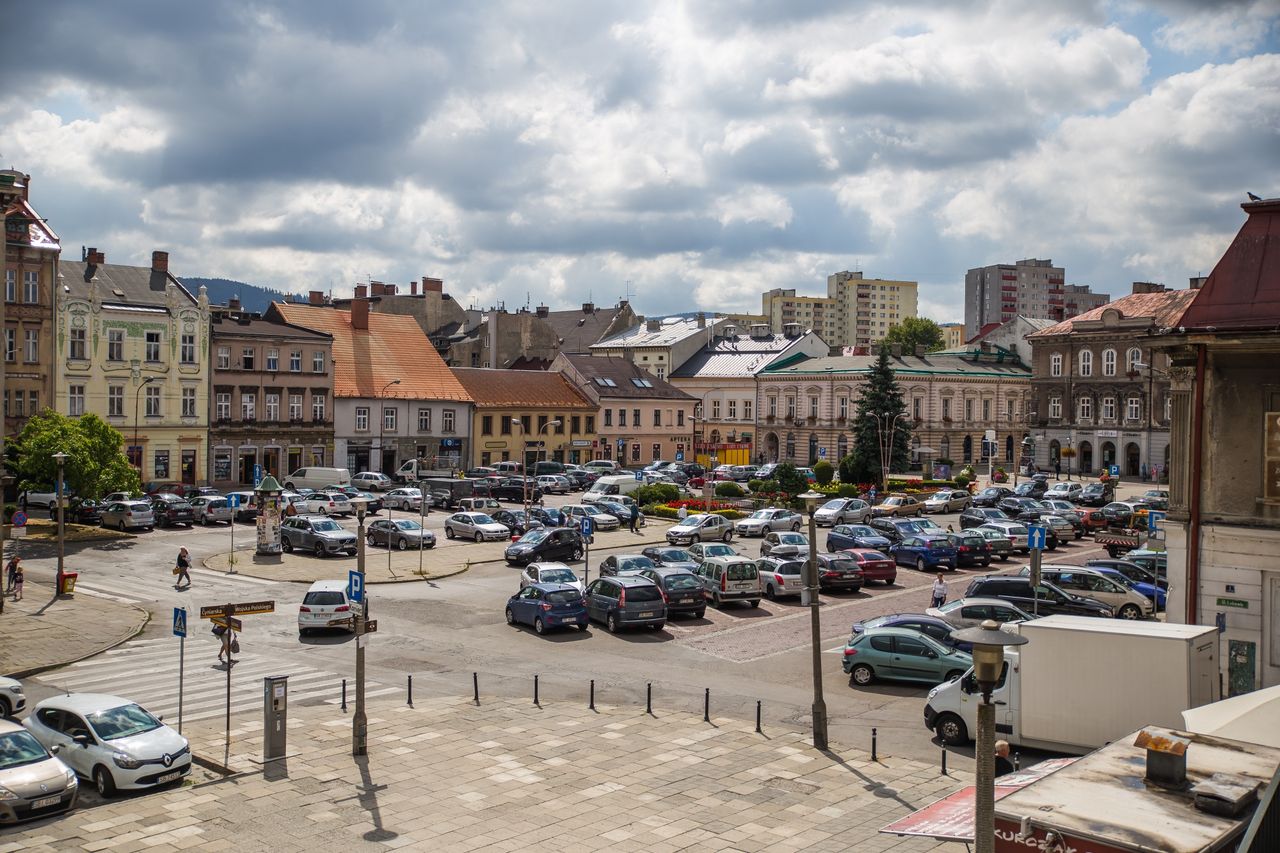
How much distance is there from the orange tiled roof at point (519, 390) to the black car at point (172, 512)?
30.1m

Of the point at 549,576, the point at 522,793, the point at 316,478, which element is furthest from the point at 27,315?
the point at 522,793

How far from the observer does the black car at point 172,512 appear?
51531 millimetres

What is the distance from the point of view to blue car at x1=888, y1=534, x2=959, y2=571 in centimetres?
4144

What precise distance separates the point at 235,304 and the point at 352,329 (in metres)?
17.0

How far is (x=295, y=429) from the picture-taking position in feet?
232

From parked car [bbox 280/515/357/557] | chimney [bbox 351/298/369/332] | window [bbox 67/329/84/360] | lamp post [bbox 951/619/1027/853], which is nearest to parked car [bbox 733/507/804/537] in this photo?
parked car [bbox 280/515/357/557]

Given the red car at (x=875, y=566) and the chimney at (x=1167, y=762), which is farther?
the red car at (x=875, y=566)

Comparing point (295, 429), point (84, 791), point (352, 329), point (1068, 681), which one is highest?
point (352, 329)

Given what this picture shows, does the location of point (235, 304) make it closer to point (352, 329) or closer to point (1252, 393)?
point (352, 329)

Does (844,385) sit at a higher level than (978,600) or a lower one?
higher

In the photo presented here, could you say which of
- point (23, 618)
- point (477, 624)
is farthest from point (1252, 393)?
point (23, 618)

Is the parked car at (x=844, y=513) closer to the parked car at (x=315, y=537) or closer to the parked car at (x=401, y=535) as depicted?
the parked car at (x=401, y=535)

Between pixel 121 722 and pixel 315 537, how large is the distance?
83.5 feet

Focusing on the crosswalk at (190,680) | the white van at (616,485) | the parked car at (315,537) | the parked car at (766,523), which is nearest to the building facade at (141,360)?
the parked car at (315,537)
